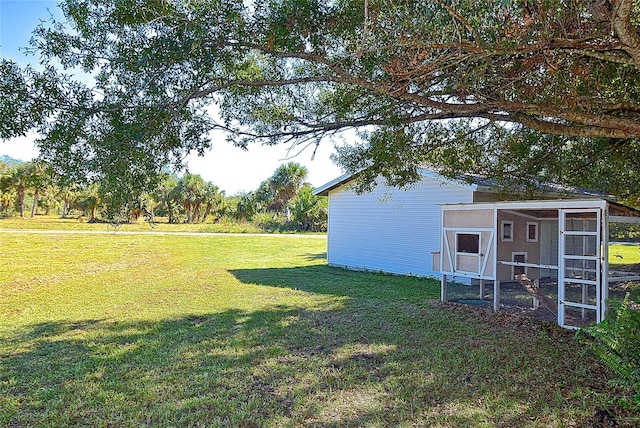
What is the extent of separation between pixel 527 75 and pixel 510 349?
3414 millimetres

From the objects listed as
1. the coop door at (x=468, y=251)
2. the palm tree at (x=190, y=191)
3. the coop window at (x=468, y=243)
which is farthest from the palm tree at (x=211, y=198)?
the coop window at (x=468, y=243)

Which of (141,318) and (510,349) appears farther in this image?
(141,318)

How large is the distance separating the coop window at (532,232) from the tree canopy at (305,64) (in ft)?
12.5

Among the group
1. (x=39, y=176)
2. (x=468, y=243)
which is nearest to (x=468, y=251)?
(x=468, y=243)

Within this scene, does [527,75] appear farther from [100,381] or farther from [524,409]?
[100,381]

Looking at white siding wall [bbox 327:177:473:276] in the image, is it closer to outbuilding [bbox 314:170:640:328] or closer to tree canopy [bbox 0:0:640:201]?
outbuilding [bbox 314:170:640:328]

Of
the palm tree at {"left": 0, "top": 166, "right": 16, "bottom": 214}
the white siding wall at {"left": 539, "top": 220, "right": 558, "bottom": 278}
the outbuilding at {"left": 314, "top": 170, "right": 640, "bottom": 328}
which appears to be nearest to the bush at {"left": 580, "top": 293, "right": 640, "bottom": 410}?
the outbuilding at {"left": 314, "top": 170, "right": 640, "bottom": 328}

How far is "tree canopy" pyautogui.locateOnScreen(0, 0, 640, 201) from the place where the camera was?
3.98 metres

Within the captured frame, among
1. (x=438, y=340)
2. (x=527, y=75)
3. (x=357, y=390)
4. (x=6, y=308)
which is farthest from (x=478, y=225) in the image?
(x=6, y=308)

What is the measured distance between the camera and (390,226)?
13.9 m

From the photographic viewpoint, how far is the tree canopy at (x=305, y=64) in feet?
13.1

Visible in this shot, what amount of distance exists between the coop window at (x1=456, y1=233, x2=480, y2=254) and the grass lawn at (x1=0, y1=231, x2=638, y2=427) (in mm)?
1216

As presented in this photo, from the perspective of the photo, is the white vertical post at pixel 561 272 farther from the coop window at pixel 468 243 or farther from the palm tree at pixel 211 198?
the palm tree at pixel 211 198

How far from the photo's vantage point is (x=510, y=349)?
5602mm
